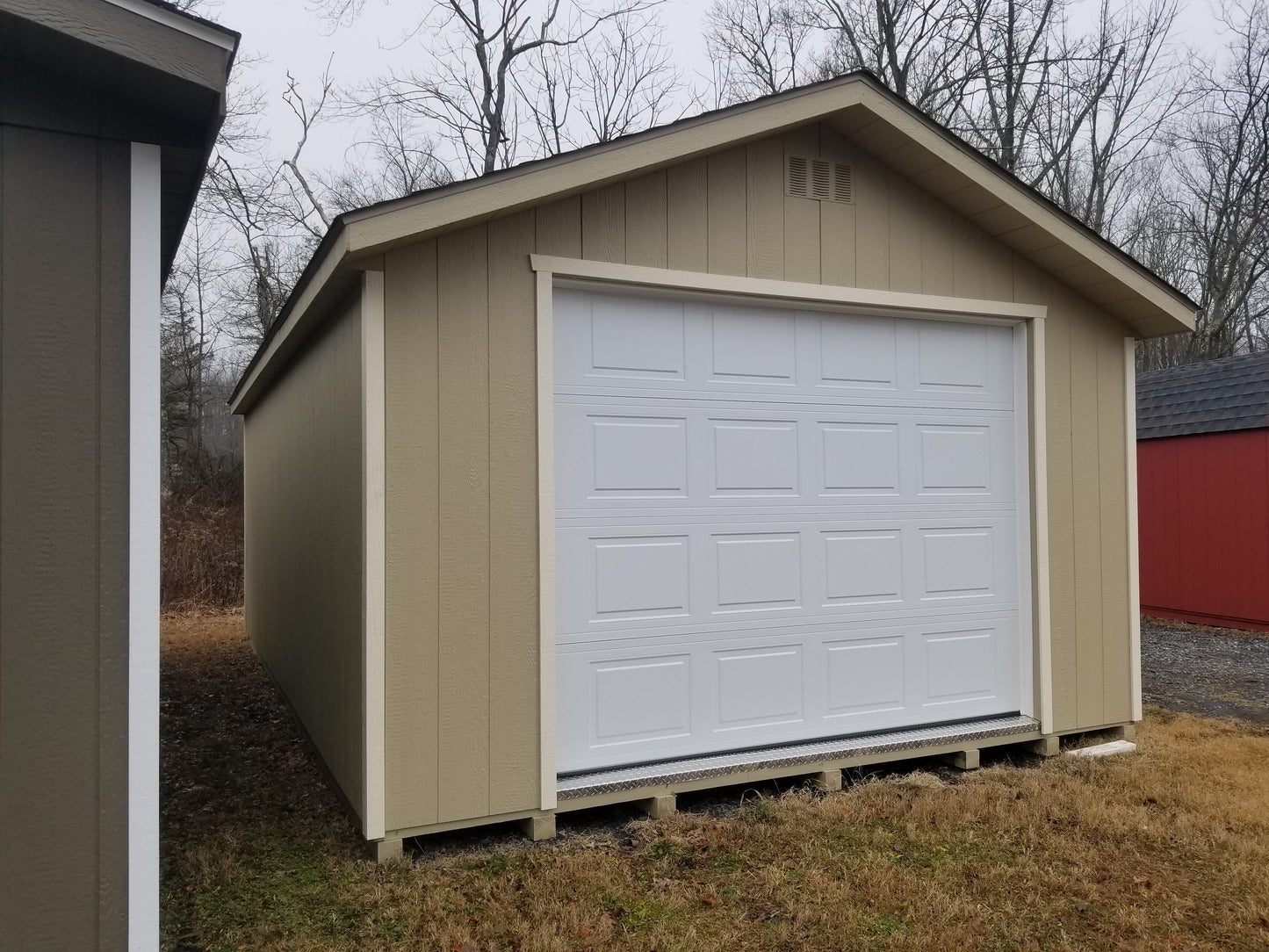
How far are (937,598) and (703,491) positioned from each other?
63.8 inches

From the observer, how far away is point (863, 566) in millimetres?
5230

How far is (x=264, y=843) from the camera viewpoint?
4.22 m

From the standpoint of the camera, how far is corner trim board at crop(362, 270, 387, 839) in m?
3.89

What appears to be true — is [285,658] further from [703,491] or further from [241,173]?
[241,173]

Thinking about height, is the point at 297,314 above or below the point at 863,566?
above

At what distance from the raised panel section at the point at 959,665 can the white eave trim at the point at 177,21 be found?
14.6ft

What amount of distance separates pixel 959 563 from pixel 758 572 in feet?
4.39

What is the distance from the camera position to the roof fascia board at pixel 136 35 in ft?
8.30

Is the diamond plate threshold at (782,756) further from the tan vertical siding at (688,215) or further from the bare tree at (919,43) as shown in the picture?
the bare tree at (919,43)

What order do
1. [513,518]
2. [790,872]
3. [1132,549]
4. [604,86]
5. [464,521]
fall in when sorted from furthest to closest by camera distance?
[604,86]
[1132,549]
[513,518]
[464,521]
[790,872]

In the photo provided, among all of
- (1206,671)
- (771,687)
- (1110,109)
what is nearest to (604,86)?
(1110,109)

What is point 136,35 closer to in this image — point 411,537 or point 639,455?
point 411,537

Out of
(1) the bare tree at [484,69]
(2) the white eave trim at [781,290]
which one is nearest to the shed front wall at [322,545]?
(2) the white eave trim at [781,290]

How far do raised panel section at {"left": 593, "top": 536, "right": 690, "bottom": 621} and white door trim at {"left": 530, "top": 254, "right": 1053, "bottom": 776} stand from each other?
1.12 feet
